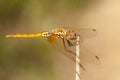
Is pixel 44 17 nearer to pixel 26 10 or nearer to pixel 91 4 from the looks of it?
pixel 26 10

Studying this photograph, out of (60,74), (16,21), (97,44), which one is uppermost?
(16,21)

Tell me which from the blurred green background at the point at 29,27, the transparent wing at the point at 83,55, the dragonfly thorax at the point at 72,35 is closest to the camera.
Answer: the dragonfly thorax at the point at 72,35

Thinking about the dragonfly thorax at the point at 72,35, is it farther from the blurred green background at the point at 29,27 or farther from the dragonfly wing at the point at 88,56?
the blurred green background at the point at 29,27

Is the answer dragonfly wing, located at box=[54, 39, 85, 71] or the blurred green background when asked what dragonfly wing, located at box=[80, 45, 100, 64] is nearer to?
dragonfly wing, located at box=[54, 39, 85, 71]

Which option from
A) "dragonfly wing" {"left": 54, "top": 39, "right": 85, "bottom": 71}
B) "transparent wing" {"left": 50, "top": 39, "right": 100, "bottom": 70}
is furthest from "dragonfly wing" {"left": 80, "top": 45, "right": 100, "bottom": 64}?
"dragonfly wing" {"left": 54, "top": 39, "right": 85, "bottom": 71}

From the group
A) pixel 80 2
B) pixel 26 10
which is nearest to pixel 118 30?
pixel 80 2

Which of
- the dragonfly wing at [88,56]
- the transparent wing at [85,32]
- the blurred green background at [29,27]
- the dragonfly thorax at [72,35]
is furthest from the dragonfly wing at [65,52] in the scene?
the dragonfly thorax at [72,35]

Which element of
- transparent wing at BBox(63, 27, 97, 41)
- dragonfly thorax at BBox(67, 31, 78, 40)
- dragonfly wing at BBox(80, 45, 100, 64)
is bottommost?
dragonfly wing at BBox(80, 45, 100, 64)
